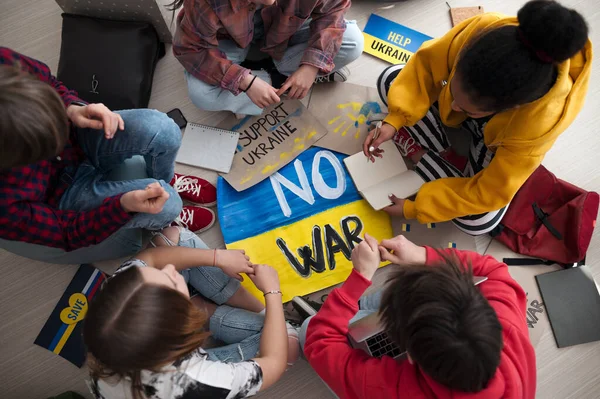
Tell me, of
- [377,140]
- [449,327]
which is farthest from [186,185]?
[449,327]

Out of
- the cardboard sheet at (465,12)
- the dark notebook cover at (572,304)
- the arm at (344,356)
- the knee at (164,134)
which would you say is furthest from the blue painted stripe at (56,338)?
the cardboard sheet at (465,12)

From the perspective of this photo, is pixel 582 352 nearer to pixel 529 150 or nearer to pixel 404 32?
pixel 529 150

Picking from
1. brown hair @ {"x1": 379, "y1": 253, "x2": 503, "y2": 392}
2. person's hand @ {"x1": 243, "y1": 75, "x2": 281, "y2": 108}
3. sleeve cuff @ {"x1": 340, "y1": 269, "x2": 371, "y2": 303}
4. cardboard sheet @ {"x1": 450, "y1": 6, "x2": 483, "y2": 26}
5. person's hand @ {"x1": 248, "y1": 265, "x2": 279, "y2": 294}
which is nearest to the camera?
brown hair @ {"x1": 379, "y1": 253, "x2": 503, "y2": 392}

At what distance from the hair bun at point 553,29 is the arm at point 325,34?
1.58 feet

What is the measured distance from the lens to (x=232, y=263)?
3.12ft

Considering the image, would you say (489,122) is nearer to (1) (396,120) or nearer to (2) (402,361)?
(1) (396,120)

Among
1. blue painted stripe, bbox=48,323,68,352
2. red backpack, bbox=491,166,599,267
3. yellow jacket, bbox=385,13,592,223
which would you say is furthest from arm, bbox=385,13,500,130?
blue painted stripe, bbox=48,323,68,352

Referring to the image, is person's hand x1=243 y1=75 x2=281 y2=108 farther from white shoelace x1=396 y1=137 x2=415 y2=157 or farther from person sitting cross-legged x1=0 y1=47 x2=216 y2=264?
white shoelace x1=396 y1=137 x2=415 y2=157

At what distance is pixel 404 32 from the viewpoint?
1.23m

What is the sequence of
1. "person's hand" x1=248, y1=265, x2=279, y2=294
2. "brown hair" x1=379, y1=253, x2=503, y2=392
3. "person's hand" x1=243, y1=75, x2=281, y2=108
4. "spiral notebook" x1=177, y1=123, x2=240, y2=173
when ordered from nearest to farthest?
1. "brown hair" x1=379, y1=253, x2=503, y2=392
2. "person's hand" x1=248, y1=265, x2=279, y2=294
3. "person's hand" x1=243, y1=75, x2=281, y2=108
4. "spiral notebook" x1=177, y1=123, x2=240, y2=173

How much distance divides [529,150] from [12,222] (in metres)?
0.98

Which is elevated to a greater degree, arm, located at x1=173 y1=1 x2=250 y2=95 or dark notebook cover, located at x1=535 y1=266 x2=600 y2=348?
arm, located at x1=173 y1=1 x2=250 y2=95

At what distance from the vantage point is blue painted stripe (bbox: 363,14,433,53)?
1.23 metres

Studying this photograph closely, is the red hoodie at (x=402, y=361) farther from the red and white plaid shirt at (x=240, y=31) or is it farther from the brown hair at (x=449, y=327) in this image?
the red and white plaid shirt at (x=240, y=31)
